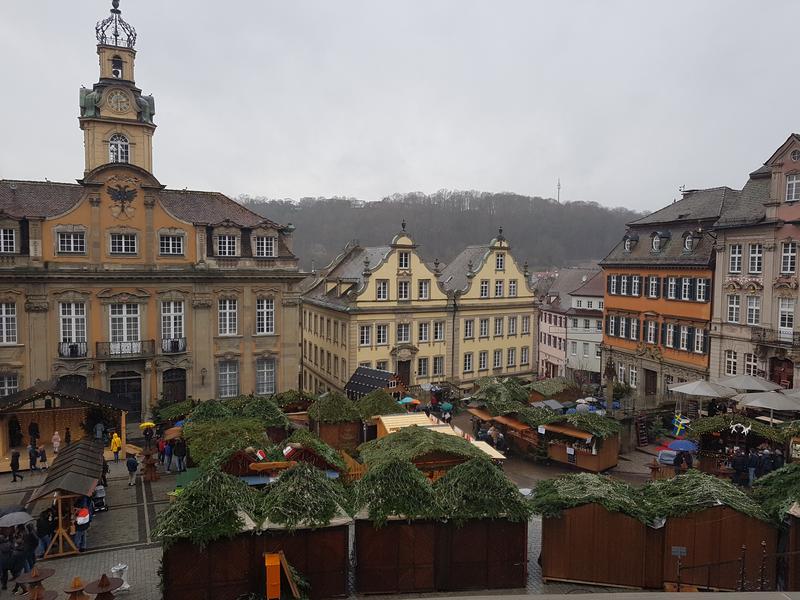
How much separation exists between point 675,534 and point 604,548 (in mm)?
1573

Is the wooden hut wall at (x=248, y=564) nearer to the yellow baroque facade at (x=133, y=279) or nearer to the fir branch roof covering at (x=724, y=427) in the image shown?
the fir branch roof covering at (x=724, y=427)

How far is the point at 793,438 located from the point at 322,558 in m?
18.6

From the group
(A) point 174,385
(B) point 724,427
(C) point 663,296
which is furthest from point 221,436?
(C) point 663,296

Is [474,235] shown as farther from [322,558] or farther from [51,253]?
[322,558]

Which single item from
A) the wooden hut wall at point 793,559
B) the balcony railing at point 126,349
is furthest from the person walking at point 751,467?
the balcony railing at point 126,349

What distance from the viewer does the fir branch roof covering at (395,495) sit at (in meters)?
13.7

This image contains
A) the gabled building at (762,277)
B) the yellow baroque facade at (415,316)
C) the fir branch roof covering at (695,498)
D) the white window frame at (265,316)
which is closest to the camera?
the fir branch roof covering at (695,498)

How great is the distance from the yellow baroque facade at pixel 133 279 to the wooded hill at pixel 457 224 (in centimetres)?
3769

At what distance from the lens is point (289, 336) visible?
36.0 metres

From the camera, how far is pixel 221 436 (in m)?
20.3

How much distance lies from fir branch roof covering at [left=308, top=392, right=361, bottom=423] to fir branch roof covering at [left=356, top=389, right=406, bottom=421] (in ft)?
2.36

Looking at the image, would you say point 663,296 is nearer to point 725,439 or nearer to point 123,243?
point 725,439

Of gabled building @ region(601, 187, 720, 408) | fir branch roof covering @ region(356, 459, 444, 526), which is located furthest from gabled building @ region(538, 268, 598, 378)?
fir branch roof covering @ region(356, 459, 444, 526)

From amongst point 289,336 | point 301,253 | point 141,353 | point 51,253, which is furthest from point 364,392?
point 301,253
